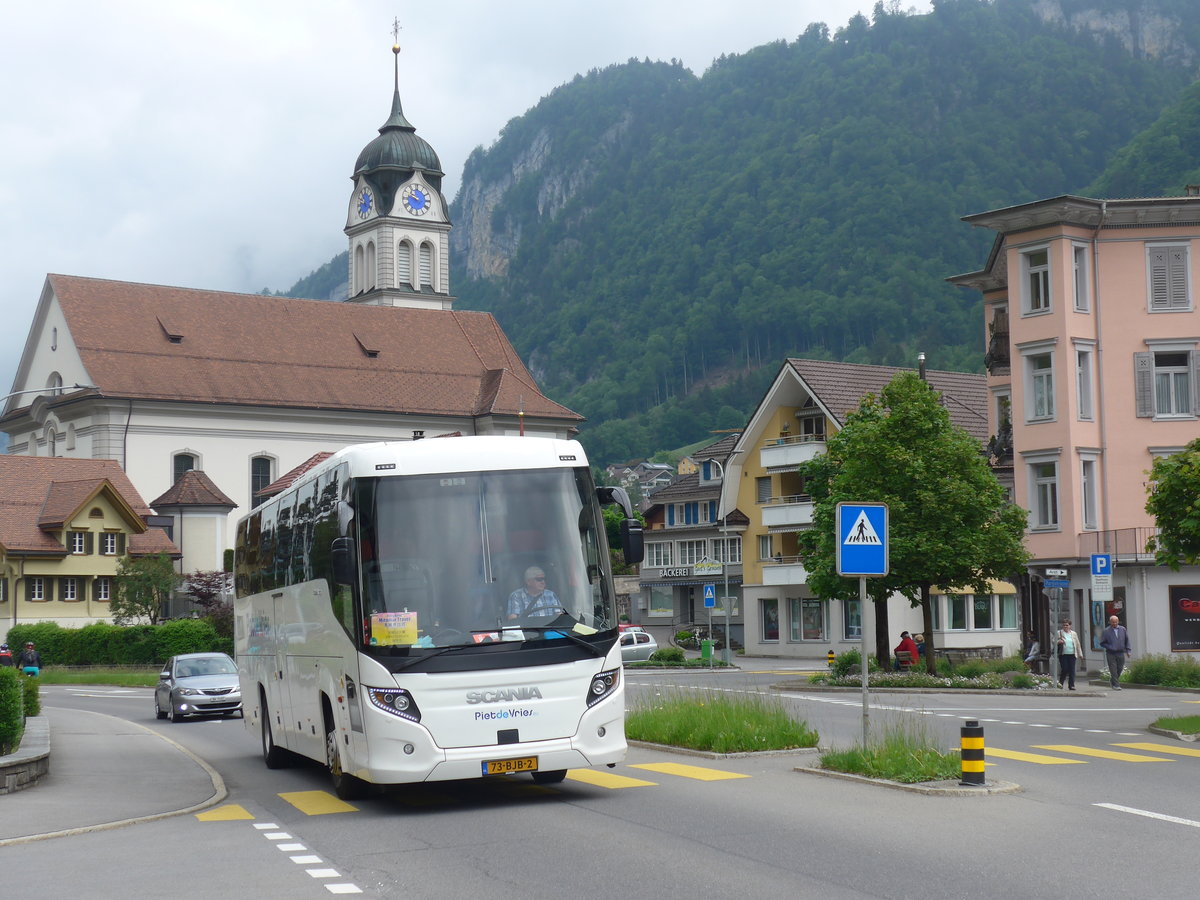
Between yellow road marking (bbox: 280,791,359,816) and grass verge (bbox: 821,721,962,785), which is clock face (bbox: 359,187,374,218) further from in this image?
grass verge (bbox: 821,721,962,785)

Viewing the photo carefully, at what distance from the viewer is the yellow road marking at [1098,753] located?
60.5 ft

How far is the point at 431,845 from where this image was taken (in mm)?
11938

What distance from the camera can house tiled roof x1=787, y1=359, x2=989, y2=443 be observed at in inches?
2491

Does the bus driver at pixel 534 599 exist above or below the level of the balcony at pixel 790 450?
below

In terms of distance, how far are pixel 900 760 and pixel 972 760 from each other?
37.3 inches

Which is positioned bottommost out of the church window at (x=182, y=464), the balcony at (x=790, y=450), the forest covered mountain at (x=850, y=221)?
the balcony at (x=790, y=450)

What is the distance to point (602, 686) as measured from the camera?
14.2 meters

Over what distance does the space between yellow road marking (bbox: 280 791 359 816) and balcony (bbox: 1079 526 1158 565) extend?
99.9 ft

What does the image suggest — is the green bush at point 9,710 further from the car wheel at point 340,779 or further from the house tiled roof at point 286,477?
the house tiled roof at point 286,477

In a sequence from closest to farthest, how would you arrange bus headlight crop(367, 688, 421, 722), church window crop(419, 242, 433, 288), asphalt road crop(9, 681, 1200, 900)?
asphalt road crop(9, 681, 1200, 900)
bus headlight crop(367, 688, 421, 722)
church window crop(419, 242, 433, 288)

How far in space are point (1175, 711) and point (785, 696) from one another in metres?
8.59

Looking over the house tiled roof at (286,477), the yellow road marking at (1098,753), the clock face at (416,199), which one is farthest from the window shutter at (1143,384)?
the clock face at (416,199)

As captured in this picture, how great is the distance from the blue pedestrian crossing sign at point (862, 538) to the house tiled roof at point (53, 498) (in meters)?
53.7

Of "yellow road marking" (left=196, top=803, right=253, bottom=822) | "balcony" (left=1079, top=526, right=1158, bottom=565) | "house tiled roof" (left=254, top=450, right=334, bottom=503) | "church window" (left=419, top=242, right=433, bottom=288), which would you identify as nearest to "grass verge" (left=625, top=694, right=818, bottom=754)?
"yellow road marking" (left=196, top=803, right=253, bottom=822)
